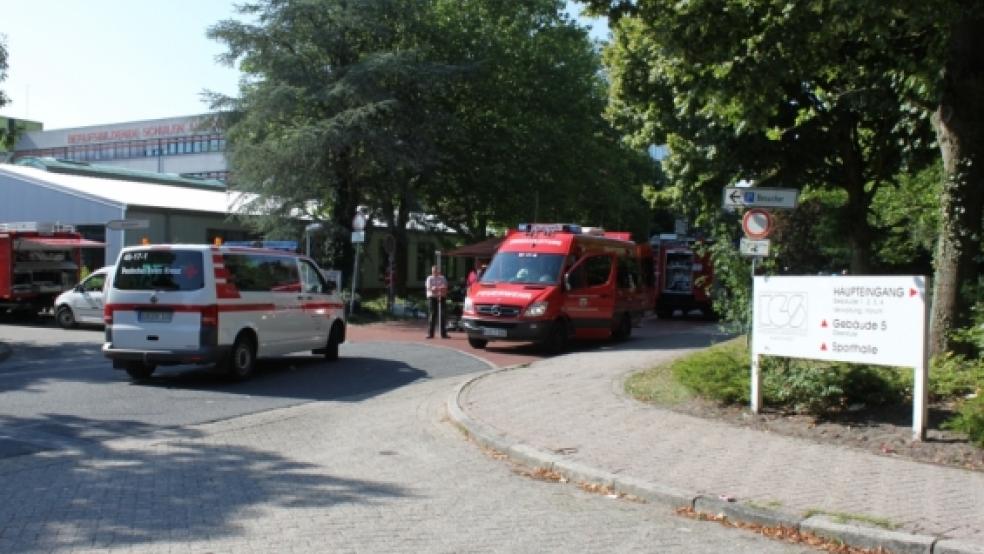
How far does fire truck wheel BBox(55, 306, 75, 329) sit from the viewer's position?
2498 centimetres

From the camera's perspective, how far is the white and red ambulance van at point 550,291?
19.0 m

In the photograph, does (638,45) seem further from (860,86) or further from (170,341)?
(170,341)

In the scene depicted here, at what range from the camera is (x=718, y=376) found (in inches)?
419

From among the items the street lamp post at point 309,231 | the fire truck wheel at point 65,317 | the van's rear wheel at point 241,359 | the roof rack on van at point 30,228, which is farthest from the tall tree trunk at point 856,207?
the roof rack on van at point 30,228

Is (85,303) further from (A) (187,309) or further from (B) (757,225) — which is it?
(B) (757,225)

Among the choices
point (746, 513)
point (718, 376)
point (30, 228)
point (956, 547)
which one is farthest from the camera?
point (30, 228)

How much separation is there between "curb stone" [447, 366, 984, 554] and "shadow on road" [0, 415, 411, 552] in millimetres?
1598

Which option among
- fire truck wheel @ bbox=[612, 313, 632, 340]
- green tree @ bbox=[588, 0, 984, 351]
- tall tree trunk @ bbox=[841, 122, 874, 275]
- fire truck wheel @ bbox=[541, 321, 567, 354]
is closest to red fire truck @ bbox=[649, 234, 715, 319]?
fire truck wheel @ bbox=[612, 313, 632, 340]

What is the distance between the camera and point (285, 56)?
30.6m

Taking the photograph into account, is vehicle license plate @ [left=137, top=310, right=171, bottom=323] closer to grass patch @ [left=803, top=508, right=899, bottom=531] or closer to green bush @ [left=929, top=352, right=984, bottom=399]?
grass patch @ [left=803, top=508, right=899, bottom=531]

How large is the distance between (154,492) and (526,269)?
1347cm

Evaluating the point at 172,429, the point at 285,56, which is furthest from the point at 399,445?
the point at 285,56

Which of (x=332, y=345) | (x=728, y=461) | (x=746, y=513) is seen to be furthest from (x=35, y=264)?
(x=746, y=513)

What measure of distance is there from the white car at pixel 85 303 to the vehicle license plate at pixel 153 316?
11.9 metres
